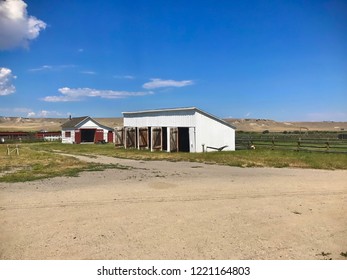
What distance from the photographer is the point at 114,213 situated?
313 inches

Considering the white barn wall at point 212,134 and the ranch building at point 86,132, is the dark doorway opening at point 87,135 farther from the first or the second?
the white barn wall at point 212,134

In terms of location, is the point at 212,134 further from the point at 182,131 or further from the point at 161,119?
the point at 161,119

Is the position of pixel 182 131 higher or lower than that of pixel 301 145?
higher

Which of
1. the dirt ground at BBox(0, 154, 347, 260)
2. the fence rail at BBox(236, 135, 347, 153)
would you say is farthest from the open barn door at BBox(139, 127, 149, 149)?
the dirt ground at BBox(0, 154, 347, 260)

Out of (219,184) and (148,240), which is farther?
(219,184)

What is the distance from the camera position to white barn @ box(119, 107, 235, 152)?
26.2 meters

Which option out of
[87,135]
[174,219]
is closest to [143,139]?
[87,135]

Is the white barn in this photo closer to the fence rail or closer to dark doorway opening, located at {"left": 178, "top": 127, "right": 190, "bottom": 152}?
dark doorway opening, located at {"left": 178, "top": 127, "right": 190, "bottom": 152}

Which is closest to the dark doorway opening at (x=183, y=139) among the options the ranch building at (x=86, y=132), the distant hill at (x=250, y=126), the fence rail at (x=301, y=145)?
the fence rail at (x=301, y=145)

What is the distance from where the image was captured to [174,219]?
24.5 ft

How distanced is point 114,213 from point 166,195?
7.49 ft

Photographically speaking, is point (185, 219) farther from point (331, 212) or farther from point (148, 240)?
point (331, 212)

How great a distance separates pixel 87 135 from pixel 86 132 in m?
0.48
